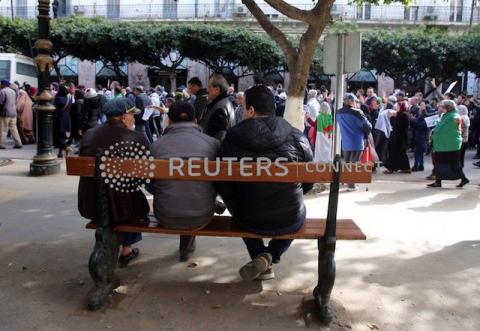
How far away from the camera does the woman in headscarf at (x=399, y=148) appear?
1117 centimetres

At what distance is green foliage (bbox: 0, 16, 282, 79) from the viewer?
95.1ft

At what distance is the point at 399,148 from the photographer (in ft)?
36.6

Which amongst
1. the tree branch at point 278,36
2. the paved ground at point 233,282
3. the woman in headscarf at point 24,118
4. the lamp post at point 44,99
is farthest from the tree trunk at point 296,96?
the woman in headscarf at point 24,118

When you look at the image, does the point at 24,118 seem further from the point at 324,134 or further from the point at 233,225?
the point at 233,225

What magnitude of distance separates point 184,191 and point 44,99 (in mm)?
5690

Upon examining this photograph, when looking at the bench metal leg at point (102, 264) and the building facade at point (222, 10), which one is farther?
the building facade at point (222, 10)

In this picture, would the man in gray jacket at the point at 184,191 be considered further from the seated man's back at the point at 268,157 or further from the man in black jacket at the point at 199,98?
the man in black jacket at the point at 199,98

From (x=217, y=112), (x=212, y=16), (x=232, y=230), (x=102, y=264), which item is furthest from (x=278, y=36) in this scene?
(x=212, y=16)

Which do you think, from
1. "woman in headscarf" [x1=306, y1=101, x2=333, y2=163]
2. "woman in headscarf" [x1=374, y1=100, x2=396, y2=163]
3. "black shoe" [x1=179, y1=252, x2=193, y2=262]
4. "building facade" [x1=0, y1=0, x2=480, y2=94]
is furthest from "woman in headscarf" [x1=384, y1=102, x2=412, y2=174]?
"building facade" [x1=0, y1=0, x2=480, y2=94]

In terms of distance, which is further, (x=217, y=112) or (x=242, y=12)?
(x=242, y=12)

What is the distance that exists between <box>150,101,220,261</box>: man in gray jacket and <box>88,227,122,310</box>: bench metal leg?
379mm

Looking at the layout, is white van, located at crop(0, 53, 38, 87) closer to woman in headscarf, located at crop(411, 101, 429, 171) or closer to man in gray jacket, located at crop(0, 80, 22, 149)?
man in gray jacket, located at crop(0, 80, 22, 149)

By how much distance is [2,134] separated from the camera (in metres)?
13.4

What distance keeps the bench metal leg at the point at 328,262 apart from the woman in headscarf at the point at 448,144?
5.95 metres
